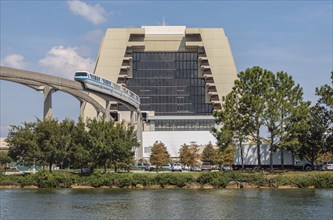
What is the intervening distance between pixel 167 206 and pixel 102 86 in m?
59.7

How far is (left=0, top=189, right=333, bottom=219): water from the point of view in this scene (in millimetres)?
33500

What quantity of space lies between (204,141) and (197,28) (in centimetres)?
4409

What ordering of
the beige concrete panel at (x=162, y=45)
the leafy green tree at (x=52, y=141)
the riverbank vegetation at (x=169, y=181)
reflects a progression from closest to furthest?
the riverbank vegetation at (x=169, y=181) < the leafy green tree at (x=52, y=141) < the beige concrete panel at (x=162, y=45)

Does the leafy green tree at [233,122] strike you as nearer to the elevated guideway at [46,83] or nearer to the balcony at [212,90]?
the elevated guideway at [46,83]

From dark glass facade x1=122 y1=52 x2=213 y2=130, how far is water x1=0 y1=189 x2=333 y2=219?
109 meters

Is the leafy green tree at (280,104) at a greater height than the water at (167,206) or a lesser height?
greater

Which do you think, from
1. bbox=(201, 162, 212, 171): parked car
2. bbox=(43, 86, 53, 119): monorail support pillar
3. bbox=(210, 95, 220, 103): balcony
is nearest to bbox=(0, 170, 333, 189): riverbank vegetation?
bbox=(43, 86, 53, 119): monorail support pillar

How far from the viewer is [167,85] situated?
6245 inches

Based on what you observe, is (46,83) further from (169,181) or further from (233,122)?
(233,122)

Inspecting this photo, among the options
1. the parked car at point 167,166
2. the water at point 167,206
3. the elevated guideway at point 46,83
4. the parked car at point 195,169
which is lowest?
the water at point 167,206

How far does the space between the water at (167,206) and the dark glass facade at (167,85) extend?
109 meters

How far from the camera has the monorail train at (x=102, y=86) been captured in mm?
87375

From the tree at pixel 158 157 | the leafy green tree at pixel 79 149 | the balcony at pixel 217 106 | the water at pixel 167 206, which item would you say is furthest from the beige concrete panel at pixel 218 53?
the water at pixel 167 206

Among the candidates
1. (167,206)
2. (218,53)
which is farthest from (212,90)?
(167,206)
